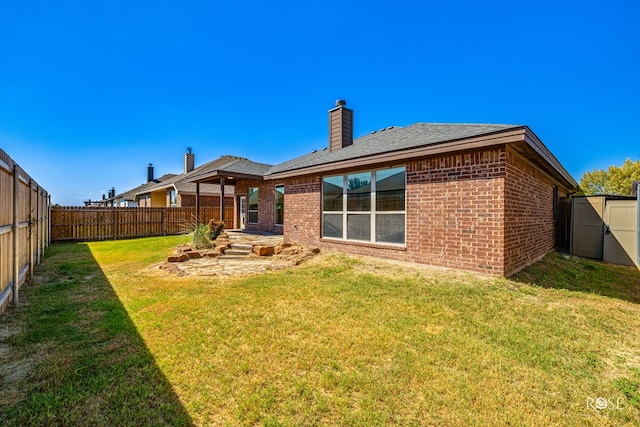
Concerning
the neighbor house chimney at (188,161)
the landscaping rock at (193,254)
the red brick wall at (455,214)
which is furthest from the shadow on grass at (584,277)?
the neighbor house chimney at (188,161)

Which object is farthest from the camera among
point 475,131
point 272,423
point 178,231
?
point 178,231

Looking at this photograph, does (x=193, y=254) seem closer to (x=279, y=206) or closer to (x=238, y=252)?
(x=238, y=252)

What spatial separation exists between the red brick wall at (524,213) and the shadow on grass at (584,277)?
0.27 m

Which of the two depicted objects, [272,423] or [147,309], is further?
[147,309]

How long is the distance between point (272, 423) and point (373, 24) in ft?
38.7

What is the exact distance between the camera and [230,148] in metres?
28.4

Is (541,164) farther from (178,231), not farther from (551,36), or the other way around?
(178,231)

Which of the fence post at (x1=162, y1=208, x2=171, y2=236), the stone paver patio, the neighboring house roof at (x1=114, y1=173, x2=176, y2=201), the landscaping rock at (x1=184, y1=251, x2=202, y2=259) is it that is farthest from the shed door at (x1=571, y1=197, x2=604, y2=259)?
the neighboring house roof at (x1=114, y1=173, x2=176, y2=201)

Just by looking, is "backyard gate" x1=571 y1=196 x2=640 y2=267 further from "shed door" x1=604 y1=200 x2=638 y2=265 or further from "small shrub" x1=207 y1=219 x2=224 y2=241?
"small shrub" x1=207 y1=219 x2=224 y2=241

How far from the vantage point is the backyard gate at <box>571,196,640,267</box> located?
870cm

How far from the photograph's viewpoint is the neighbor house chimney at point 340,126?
429 inches

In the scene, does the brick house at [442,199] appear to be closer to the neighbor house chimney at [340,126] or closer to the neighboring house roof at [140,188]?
the neighbor house chimney at [340,126]

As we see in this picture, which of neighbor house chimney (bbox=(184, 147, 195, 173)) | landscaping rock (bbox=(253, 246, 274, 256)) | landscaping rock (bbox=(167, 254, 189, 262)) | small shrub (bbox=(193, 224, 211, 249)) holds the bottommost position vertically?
landscaping rock (bbox=(167, 254, 189, 262))

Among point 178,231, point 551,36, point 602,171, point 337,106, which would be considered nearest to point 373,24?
point 337,106
